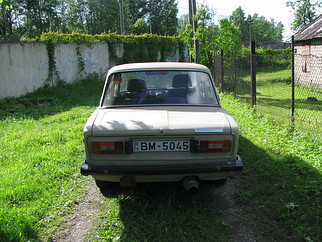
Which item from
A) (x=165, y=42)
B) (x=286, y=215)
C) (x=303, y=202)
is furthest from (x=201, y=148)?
(x=165, y=42)

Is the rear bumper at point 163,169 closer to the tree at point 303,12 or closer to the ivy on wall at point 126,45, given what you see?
the ivy on wall at point 126,45

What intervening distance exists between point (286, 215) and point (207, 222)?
851 mm

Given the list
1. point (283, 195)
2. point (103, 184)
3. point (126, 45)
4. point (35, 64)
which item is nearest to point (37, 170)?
point (103, 184)

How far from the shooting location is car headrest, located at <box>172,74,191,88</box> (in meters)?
4.46

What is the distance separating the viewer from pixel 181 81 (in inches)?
177

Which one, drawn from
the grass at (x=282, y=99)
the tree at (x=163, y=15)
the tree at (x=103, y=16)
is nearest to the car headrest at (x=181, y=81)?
the grass at (x=282, y=99)

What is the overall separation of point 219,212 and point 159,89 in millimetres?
1896

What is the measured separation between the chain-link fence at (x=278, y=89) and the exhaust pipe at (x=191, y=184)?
348 centimetres

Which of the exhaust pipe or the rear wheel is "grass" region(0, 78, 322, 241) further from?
the exhaust pipe

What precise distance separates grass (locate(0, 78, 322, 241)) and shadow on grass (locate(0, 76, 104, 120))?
15.0 ft

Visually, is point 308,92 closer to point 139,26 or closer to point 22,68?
point 22,68

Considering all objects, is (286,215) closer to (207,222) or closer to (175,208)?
(207,222)

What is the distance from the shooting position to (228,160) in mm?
3500

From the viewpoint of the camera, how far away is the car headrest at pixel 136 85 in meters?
4.44
